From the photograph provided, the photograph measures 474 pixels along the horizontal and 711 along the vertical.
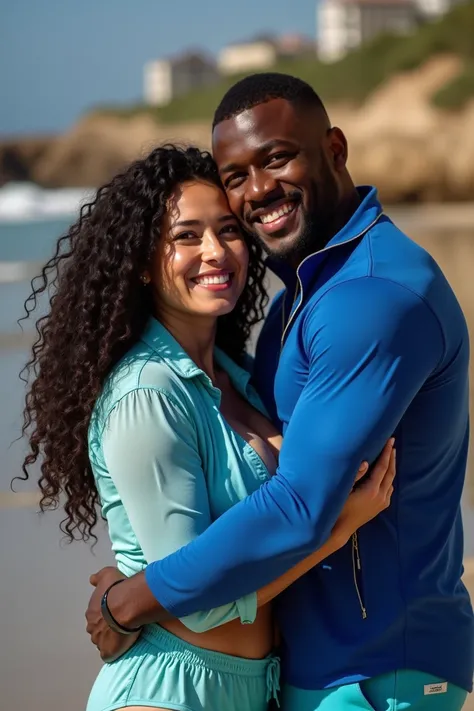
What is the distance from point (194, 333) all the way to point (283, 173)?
415 mm

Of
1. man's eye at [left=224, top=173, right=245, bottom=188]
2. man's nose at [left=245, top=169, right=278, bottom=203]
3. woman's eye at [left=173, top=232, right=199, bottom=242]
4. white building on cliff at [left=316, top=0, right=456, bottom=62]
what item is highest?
white building on cliff at [left=316, top=0, right=456, bottom=62]

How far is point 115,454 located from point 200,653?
16.7 inches

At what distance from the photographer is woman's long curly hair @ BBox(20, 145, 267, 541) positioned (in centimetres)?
229

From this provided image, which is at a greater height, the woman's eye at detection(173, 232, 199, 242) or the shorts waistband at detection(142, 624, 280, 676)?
the woman's eye at detection(173, 232, 199, 242)

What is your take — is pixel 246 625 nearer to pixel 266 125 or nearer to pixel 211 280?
pixel 211 280

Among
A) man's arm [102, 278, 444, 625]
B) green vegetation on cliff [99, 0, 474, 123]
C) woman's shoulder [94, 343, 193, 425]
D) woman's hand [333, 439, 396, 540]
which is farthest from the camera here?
green vegetation on cliff [99, 0, 474, 123]

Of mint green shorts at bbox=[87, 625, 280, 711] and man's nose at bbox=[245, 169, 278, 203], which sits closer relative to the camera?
mint green shorts at bbox=[87, 625, 280, 711]

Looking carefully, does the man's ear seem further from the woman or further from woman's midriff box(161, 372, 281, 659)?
woman's midriff box(161, 372, 281, 659)

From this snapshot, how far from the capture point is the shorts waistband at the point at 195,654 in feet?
7.09

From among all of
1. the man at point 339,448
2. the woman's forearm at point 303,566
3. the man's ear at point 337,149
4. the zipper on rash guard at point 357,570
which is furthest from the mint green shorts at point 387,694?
the man's ear at point 337,149

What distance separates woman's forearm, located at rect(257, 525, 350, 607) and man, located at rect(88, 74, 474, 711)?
6cm

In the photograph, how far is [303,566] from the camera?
2.09 metres

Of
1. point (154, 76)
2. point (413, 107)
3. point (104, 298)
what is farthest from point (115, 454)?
point (154, 76)

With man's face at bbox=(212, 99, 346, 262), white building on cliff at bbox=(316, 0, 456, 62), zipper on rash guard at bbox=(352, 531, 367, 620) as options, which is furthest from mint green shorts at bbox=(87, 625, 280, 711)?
white building on cliff at bbox=(316, 0, 456, 62)
